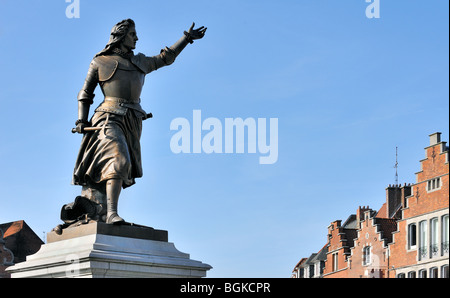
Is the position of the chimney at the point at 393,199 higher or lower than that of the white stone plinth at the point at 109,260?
higher

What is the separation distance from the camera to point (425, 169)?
4441cm

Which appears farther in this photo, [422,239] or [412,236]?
[412,236]

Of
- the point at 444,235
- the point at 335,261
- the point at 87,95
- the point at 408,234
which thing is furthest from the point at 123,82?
the point at 335,261

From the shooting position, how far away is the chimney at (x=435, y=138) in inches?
1722

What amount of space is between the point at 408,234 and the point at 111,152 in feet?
109

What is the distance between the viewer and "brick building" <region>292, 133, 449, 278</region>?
43344 mm

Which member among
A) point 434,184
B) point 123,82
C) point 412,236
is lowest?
point 123,82

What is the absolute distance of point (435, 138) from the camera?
4384cm

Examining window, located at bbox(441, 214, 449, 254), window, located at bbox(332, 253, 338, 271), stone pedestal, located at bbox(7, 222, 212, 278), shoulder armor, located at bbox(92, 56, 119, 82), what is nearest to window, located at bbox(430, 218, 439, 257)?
window, located at bbox(441, 214, 449, 254)

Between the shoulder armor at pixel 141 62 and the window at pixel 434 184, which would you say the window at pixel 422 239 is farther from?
the shoulder armor at pixel 141 62

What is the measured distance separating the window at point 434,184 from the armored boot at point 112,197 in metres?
31.0

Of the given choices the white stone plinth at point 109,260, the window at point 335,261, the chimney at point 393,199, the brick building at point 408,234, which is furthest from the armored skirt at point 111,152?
the window at point 335,261

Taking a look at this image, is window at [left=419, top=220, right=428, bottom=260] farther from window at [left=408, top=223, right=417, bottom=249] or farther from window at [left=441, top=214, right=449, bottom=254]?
window at [left=441, top=214, right=449, bottom=254]

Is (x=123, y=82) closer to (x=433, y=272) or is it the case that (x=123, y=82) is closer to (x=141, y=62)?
(x=141, y=62)
